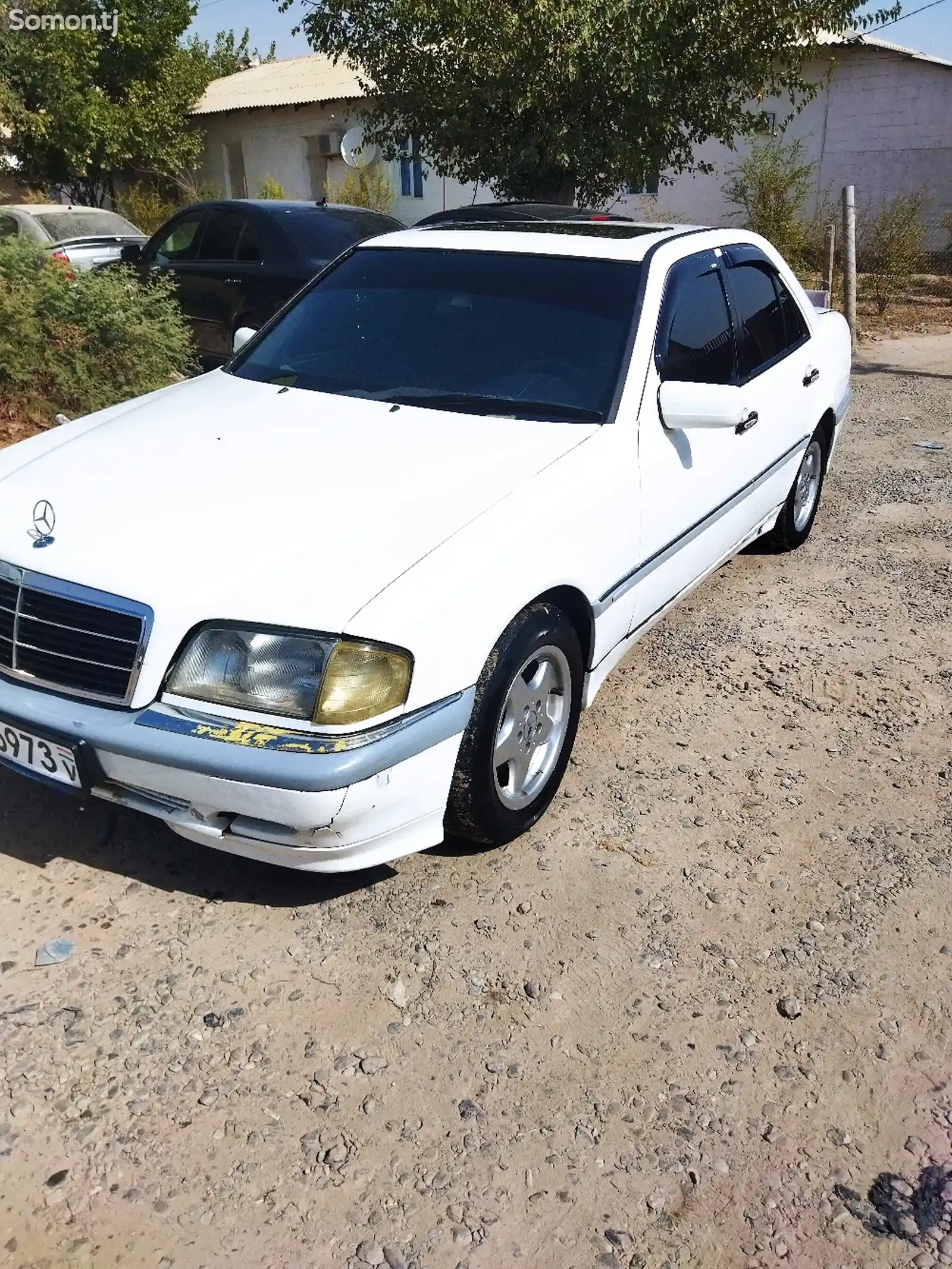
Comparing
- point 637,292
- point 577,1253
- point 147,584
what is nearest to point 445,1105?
point 577,1253

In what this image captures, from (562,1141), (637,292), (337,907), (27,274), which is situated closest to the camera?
(562,1141)

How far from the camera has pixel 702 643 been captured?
15.6 feet

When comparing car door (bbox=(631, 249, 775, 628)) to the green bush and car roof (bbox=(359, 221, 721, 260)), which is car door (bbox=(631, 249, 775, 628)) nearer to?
car roof (bbox=(359, 221, 721, 260))

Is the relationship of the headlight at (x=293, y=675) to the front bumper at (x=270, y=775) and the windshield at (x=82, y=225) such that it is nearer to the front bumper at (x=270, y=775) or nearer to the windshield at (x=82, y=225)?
the front bumper at (x=270, y=775)

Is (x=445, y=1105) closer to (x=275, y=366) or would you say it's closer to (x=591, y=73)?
(x=275, y=366)

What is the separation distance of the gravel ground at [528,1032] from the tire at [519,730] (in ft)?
0.55

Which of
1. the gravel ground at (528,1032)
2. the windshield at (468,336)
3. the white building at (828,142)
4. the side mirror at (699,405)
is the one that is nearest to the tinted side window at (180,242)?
the windshield at (468,336)

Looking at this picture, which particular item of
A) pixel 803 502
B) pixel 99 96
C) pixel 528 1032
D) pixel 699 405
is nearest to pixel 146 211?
pixel 99 96

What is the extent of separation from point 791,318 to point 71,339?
471 cm

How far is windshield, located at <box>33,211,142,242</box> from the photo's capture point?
1108 cm

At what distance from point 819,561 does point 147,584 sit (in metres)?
4.02

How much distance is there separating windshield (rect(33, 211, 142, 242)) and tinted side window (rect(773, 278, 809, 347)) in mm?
8445

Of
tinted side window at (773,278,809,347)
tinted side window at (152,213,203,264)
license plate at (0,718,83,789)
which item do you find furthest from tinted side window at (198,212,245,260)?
license plate at (0,718,83,789)

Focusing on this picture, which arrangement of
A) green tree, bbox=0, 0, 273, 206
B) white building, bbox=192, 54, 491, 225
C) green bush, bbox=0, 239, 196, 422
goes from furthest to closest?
white building, bbox=192, 54, 491, 225
green tree, bbox=0, 0, 273, 206
green bush, bbox=0, 239, 196, 422
